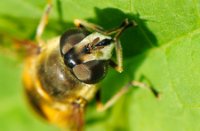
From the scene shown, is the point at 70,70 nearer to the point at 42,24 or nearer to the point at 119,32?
the point at 119,32

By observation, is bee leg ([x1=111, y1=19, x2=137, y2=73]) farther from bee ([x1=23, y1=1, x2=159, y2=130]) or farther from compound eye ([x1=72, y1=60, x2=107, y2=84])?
compound eye ([x1=72, y1=60, x2=107, y2=84])

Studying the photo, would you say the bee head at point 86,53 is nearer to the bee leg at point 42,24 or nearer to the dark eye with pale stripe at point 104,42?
the dark eye with pale stripe at point 104,42

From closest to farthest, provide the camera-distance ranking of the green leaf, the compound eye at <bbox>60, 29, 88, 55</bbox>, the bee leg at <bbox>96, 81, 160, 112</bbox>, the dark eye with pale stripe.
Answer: the green leaf < the dark eye with pale stripe < the compound eye at <bbox>60, 29, 88, 55</bbox> < the bee leg at <bbox>96, 81, 160, 112</bbox>

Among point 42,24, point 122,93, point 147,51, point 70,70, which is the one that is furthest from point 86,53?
point 42,24

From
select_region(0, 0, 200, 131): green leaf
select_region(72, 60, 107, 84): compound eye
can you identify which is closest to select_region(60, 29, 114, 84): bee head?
select_region(72, 60, 107, 84): compound eye

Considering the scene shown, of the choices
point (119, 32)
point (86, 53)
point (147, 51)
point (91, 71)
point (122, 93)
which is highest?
point (86, 53)

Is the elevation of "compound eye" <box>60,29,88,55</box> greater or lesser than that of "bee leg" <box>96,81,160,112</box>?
greater

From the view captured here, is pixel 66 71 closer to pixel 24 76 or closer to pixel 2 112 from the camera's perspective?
pixel 24 76

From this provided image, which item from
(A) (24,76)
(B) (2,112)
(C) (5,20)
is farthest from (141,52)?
(B) (2,112)
